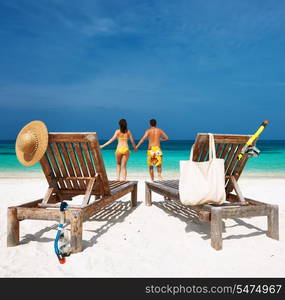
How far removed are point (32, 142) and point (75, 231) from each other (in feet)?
3.91

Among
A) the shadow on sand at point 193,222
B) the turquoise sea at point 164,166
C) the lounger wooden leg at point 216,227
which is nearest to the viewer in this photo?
the lounger wooden leg at point 216,227

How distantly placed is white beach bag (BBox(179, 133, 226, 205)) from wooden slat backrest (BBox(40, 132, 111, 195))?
3.63ft

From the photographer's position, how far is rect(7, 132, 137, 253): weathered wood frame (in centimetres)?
312

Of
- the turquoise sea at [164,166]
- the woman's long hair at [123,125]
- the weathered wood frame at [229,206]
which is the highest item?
the woman's long hair at [123,125]

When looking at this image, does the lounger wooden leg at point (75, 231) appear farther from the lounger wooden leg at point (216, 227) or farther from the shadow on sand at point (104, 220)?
the lounger wooden leg at point (216, 227)

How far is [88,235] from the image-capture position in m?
3.75

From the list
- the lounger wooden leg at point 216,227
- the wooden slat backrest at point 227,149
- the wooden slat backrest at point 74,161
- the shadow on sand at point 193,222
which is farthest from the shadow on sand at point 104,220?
the wooden slat backrest at point 227,149

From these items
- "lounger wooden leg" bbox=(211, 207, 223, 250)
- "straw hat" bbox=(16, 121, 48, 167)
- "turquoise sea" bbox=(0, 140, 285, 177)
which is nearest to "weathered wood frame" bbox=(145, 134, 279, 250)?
"lounger wooden leg" bbox=(211, 207, 223, 250)

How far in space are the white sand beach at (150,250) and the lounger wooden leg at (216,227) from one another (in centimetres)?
8

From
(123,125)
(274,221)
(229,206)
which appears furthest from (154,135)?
(274,221)

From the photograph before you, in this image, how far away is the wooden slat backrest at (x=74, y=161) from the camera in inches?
133
